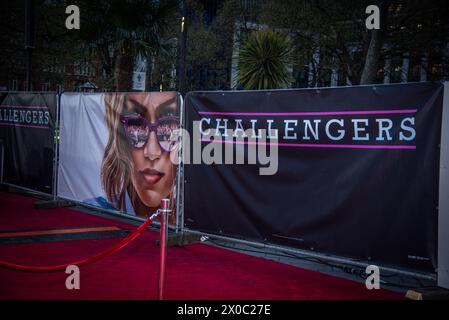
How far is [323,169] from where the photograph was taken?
5949 mm

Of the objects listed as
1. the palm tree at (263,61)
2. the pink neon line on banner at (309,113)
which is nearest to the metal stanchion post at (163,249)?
the pink neon line on banner at (309,113)

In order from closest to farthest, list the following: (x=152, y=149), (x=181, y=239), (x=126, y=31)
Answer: (x=181, y=239) < (x=152, y=149) < (x=126, y=31)

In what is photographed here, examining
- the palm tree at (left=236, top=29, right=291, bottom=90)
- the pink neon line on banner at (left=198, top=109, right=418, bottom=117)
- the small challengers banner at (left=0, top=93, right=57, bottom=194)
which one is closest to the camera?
the pink neon line on banner at (left=198, top=109, right=418, bottom=117)

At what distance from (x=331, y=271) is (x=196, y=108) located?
9.88 feet

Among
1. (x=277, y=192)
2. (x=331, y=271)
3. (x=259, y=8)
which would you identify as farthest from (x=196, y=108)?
(x=259, y=8)

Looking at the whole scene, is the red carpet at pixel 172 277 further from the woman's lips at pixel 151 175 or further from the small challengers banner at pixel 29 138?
the small challengers banner at pixel 29 138

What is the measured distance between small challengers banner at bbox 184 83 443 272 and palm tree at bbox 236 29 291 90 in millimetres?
11826

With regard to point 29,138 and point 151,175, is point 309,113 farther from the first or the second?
point 29,138

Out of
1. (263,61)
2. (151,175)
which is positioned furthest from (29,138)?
(263,61)

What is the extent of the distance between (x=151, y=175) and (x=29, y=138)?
460cm

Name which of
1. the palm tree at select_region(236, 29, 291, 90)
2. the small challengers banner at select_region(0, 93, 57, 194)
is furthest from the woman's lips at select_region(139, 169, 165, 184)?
the palm tree at select_region(236, 29, 291, 90)

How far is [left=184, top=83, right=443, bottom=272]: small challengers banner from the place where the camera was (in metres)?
5.17

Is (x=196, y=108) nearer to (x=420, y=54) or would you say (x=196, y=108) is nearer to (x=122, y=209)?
(x=122, y=209)

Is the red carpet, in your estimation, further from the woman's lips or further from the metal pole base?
the woman's lips
